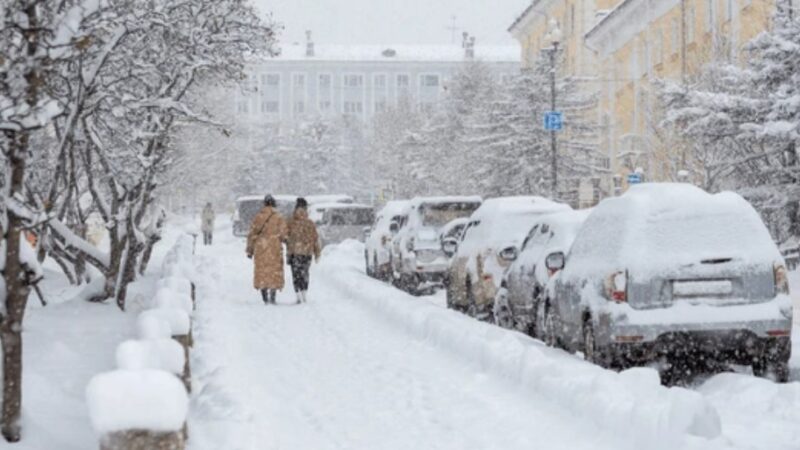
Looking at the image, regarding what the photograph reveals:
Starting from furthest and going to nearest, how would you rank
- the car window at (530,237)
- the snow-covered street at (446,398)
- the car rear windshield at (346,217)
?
the car rear windshield at (346,217), the car window at (530,237), the snow-covered street at (446,398)

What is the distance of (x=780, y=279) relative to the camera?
955cm

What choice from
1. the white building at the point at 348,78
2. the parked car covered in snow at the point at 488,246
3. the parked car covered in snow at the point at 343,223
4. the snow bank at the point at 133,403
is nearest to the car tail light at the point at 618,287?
the snow bank at the point at 133,403

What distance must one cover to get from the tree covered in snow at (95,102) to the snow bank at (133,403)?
167 cm

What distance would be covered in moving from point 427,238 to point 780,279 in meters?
12.4

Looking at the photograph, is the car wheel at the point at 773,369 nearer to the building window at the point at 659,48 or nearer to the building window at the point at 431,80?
the building window at the point at 659,48

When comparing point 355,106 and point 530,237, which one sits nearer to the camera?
point 530,237

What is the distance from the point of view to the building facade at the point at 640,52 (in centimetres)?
3306

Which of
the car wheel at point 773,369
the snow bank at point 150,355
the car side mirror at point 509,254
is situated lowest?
the car wheel at point 773,369

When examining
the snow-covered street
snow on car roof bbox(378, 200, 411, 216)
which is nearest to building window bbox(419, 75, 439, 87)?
snow on car roof bbox(378, 200, 411, 216)

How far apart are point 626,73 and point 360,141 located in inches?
3144

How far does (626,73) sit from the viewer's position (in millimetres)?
49906

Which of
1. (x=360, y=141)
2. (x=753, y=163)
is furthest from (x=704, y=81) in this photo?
(x=360, y=141)

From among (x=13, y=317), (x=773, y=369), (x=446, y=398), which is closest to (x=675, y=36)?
(x=773, y=369)

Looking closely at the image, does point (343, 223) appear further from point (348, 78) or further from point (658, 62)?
point (348, 78)
